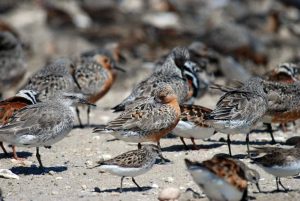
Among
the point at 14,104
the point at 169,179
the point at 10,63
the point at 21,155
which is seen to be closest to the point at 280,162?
the point at 169,179

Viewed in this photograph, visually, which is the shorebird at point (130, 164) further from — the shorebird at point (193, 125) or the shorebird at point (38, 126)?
the shorebird at point (193, 125)

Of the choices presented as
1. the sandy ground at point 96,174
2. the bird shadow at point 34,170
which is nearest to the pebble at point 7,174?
the sandy ground at point 96,174

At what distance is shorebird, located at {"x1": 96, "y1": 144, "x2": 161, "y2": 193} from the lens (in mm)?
10703

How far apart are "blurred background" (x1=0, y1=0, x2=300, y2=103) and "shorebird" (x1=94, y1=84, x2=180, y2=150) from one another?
6.71m

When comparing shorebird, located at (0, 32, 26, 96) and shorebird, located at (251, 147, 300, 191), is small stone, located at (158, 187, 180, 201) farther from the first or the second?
shorebird, located at (0, 32, 26, 96)

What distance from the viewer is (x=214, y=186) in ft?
31.1

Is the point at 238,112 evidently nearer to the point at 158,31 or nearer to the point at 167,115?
the point at 167,115

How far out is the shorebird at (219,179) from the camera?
372 inches

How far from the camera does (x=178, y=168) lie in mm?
12336

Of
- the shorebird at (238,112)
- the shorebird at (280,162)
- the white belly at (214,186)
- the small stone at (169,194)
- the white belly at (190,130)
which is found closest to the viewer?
the white belly at (214,186)

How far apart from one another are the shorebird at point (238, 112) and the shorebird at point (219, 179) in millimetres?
2663

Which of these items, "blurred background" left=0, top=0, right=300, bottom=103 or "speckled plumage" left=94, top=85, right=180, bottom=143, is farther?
"blurred background" left=0, top=0, right=300, bottom=103

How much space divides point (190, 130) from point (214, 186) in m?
3.79

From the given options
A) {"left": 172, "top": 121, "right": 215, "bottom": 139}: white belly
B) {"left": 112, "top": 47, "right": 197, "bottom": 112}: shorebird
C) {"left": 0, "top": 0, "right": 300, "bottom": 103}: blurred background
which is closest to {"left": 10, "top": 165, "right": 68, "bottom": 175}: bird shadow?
{"left": 172, "top": 121, "right": 215, "bottom": 139}: white belly
